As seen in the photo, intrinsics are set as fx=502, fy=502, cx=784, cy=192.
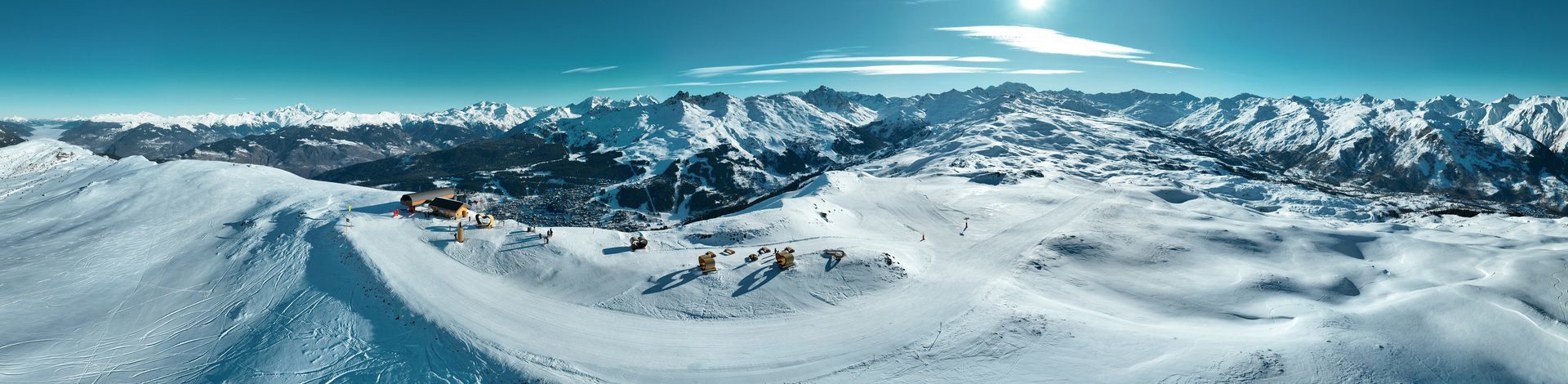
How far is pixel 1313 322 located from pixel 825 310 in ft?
95.8

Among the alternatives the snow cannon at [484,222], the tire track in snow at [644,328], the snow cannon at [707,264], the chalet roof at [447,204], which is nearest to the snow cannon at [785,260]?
the snow cannon at [707,264]

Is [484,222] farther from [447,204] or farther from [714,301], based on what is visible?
[714,301]

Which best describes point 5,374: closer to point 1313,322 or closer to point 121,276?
point 121,276

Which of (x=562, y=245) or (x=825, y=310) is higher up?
(x=562, y=245)

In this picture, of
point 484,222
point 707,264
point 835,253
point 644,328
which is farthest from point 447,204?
point 835,253

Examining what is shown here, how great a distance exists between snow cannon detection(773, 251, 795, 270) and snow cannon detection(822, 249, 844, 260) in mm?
3686

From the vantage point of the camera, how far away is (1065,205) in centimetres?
8425

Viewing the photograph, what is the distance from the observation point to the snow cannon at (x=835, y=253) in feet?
132

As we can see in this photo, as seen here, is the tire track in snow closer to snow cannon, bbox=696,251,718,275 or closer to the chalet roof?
the chalet roof

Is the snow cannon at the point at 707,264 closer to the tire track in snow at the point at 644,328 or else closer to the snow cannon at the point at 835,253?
the tire track in snow at the point at 644,328

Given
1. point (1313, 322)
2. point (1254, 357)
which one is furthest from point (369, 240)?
point (1313, 322)

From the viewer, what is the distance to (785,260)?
3797cm

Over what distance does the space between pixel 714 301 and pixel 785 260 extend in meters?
6.92

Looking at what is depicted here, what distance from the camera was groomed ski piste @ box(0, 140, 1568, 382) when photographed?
25250 millimetres
